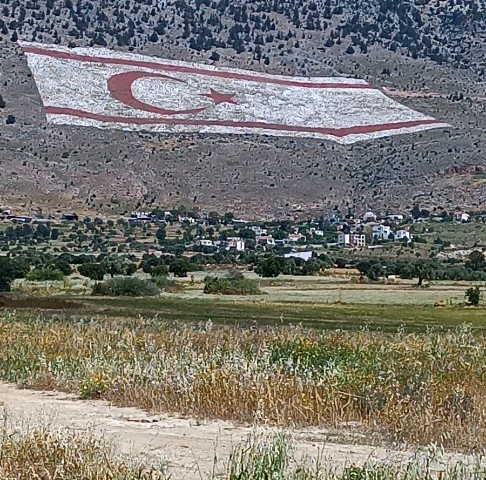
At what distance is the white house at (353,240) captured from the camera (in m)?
74.6

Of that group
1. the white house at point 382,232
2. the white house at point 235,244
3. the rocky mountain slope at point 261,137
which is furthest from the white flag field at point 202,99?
the white house at point 235,244

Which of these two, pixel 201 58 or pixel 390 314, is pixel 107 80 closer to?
pixel 201 58

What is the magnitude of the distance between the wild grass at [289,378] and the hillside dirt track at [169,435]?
1.17 ft

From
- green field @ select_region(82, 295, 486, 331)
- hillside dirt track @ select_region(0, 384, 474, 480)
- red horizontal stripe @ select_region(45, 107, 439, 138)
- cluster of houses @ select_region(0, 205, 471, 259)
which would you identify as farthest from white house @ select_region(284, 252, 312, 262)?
hillside dirt track @ select_region(0, 384, 474, 480)

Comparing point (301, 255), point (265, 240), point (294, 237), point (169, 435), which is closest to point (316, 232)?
point (294, 237)

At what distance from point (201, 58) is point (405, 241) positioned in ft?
106

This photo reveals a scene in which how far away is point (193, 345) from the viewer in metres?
16.6

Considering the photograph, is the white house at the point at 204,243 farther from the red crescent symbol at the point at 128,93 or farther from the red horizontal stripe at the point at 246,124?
the red crescent symbol at the point at 128,93

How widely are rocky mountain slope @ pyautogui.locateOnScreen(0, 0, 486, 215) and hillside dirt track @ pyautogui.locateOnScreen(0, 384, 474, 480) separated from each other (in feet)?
212

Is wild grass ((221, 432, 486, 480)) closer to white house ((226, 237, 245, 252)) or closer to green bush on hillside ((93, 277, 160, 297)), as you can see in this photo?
green bush on hillside ((93, 277, 160, 297))

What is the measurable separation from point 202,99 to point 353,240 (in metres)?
24.5

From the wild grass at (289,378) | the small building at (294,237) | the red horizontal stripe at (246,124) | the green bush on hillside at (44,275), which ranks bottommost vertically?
the small building at (294,237)

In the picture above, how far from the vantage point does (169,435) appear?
34.9ft

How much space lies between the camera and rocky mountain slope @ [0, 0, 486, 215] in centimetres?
7969
